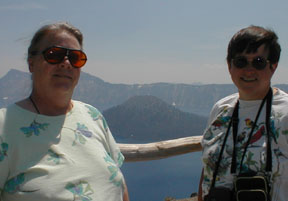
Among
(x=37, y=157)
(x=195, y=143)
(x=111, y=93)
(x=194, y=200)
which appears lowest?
(x=111, y=93)

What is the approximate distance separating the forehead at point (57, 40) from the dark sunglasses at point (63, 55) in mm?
36

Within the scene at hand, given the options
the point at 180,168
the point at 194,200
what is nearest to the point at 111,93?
the point at 180,168

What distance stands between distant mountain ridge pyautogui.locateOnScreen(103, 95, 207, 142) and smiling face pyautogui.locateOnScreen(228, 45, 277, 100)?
48.3 meters

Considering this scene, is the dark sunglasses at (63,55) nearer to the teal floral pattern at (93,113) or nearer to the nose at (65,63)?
the nose at (65,63)

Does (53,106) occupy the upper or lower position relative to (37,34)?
lower

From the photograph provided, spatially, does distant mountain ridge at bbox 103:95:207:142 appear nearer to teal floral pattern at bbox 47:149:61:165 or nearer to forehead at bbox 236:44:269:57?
forehead at bbox 236:44:269:57

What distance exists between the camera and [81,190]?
1350 mm

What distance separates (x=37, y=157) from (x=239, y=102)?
1185mm

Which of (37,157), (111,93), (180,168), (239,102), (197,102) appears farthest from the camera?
(111,93)

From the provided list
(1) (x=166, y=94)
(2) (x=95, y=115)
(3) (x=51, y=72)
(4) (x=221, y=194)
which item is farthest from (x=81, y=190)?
(1) (x=166, y=94)

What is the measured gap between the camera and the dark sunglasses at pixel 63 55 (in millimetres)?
1461

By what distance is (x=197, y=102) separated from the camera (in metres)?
93.0

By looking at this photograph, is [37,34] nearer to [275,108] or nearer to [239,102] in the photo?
[239,102]

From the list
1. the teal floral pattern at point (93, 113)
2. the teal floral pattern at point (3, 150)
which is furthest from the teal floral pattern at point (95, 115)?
the teal floral pattern at point (3, 150)
